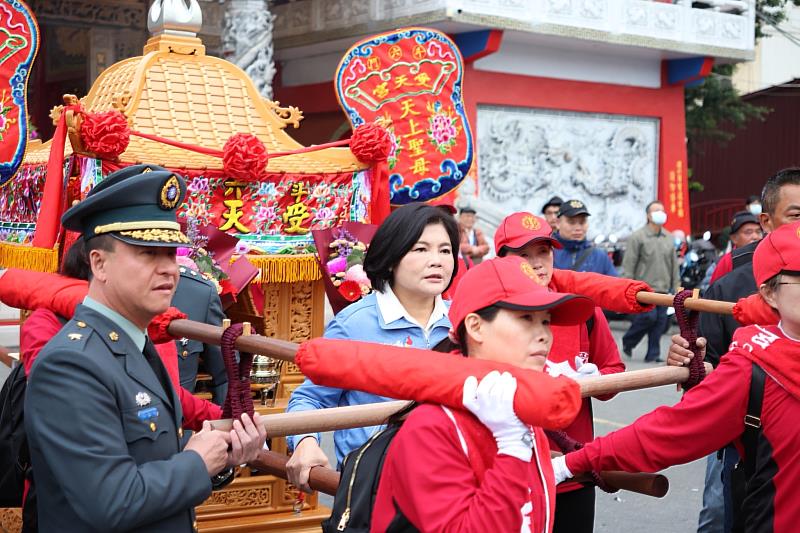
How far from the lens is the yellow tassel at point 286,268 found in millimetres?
→ 4590

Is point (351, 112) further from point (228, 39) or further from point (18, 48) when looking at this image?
point (228, 39)

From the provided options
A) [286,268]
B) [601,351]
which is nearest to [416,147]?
[286,268]

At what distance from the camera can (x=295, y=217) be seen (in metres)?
A: 4.76

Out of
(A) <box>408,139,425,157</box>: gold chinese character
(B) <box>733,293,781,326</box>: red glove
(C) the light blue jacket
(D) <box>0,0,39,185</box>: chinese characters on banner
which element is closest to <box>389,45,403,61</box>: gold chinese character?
(A) <box>408,139,425,157</box>: gold chinese character

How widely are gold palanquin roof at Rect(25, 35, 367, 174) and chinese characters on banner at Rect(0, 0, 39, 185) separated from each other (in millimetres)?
203

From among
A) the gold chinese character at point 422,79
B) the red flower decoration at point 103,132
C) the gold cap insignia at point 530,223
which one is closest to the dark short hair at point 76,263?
the red flower decoration at point 103,132

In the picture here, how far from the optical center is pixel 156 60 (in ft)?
16.4

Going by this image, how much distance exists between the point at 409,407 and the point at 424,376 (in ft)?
0.95

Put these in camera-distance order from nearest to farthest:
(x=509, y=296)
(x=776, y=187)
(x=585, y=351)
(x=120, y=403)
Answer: (x=509, y=296), (x=120, y=403), (x=585, y=351), (x=776, y=187)

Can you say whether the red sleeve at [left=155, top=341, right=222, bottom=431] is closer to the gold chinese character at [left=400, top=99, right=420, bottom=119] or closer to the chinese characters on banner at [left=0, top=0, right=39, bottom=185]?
the chinese characters on banner at [left=0, top=0, right=39, bottom=185]

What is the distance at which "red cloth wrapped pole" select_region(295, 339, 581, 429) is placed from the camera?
1.83 meters

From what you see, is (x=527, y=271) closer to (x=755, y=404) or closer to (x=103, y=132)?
(x=755, y=404)

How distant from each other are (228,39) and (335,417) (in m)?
12.4

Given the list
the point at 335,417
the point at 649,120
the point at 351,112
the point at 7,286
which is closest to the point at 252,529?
the point at 7,286
